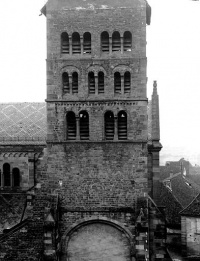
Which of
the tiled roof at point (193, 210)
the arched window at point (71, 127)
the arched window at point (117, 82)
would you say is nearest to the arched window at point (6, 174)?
the arched window at point (71, 127)

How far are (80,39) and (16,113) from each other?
41.0 feet

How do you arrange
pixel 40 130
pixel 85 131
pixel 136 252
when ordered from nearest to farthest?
pixel 136 252 < pixel 85 131 < pixel 40 130

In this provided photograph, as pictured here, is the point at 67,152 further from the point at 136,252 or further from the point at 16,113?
the point at 16,113

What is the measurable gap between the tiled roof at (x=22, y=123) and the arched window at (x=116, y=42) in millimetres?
10891

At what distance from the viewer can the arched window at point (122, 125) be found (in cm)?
2322

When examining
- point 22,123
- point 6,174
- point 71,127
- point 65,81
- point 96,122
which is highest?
point 65,81

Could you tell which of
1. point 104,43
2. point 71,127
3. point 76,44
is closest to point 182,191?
point 71,127

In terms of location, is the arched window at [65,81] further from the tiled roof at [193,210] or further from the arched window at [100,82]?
the tiled roof at [193,210]

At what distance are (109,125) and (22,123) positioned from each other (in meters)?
11.4

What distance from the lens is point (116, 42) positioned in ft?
76.6

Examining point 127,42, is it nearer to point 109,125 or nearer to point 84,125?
point 109,125

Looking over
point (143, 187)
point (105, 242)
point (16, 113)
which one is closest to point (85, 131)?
point (143, 187)

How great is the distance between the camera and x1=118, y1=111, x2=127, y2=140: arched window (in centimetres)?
2322

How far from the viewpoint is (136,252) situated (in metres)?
21.9
